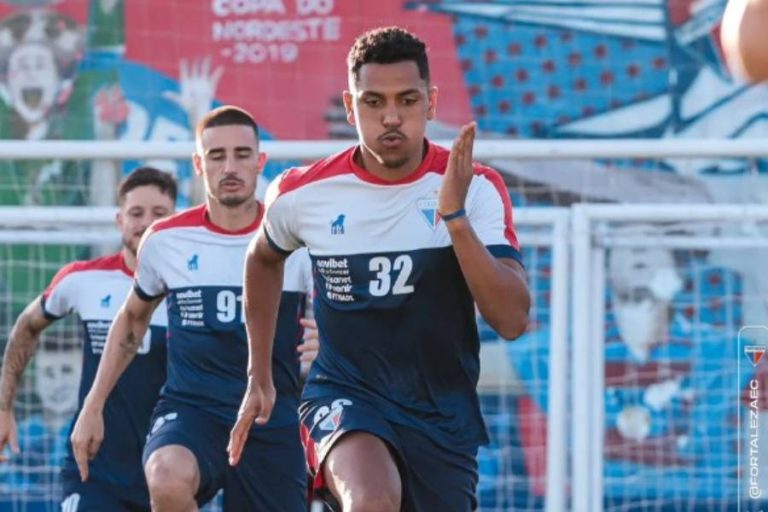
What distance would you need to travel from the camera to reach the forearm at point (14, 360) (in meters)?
8.12

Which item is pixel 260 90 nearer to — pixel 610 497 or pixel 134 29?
pixel 134 29

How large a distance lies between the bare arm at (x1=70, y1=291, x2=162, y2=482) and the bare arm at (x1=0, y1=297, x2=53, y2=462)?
87 centimetres

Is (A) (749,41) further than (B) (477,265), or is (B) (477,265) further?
(A) (749,41)

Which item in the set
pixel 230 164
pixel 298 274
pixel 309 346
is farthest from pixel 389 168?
pixel 230 164

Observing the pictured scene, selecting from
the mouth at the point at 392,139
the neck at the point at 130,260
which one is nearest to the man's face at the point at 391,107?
the mouth at the point at 392,139

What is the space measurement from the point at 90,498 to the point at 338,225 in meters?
2.83

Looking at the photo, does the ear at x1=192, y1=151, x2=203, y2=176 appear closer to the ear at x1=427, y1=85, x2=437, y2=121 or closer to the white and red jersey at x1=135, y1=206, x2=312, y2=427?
the white and red jersey at x1=135, y1=206, x2=312, y2=427

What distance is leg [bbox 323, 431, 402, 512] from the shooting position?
16.6ft

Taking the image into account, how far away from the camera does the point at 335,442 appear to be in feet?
17.5

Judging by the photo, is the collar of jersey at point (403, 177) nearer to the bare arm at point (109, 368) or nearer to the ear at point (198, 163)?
the bare arm at point (109, 368)

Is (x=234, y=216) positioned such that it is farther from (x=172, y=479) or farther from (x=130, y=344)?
(x=172, y=479)

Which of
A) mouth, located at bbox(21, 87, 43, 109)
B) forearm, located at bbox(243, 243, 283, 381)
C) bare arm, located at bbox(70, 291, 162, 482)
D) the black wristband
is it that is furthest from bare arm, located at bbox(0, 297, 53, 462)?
the black wristband

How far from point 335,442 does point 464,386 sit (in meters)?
0.49

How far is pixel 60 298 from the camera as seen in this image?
8.24 m
